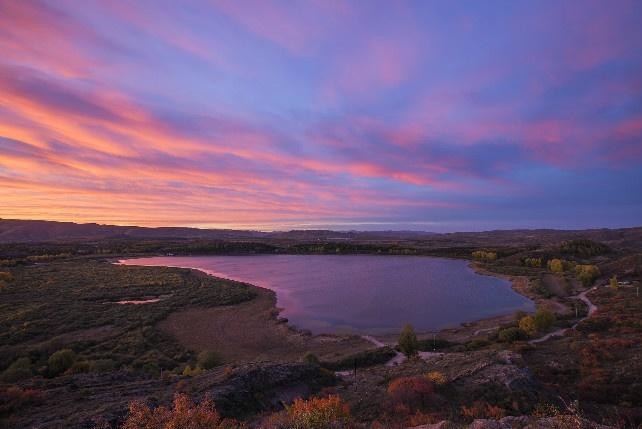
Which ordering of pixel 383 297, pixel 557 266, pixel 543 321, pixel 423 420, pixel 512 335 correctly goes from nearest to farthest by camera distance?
pixel 423 420 < pixel 512 335 < pixel 543 321 < pixel 383 297 < pixel 557 266

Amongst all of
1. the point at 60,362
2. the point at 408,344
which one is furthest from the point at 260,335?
the point at 60,362

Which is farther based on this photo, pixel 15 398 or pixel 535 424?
pixel 15 398

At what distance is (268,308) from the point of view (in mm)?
42031

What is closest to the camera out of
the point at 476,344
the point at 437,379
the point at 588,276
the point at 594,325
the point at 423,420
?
the point at 423,420

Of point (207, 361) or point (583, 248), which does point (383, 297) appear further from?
point (583, 248)

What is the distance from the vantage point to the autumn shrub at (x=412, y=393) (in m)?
12.9

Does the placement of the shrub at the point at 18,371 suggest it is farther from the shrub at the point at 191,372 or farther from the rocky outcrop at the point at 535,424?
the rocky outcrop at the point at 535,424

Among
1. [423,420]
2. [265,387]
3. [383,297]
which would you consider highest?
[423,420]

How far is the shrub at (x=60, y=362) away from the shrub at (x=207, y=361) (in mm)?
7717

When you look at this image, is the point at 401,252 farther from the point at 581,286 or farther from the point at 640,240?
the point at 640,240

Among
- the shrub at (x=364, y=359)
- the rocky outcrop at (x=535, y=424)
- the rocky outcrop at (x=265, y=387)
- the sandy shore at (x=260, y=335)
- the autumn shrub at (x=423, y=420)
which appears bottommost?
the sandy shore at (x=260, y=335)

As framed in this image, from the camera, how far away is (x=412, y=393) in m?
13.2

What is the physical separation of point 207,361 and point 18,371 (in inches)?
419

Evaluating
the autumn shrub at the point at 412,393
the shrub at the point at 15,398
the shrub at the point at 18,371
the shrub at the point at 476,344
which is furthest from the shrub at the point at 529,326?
the shrub at the point at 18,371
